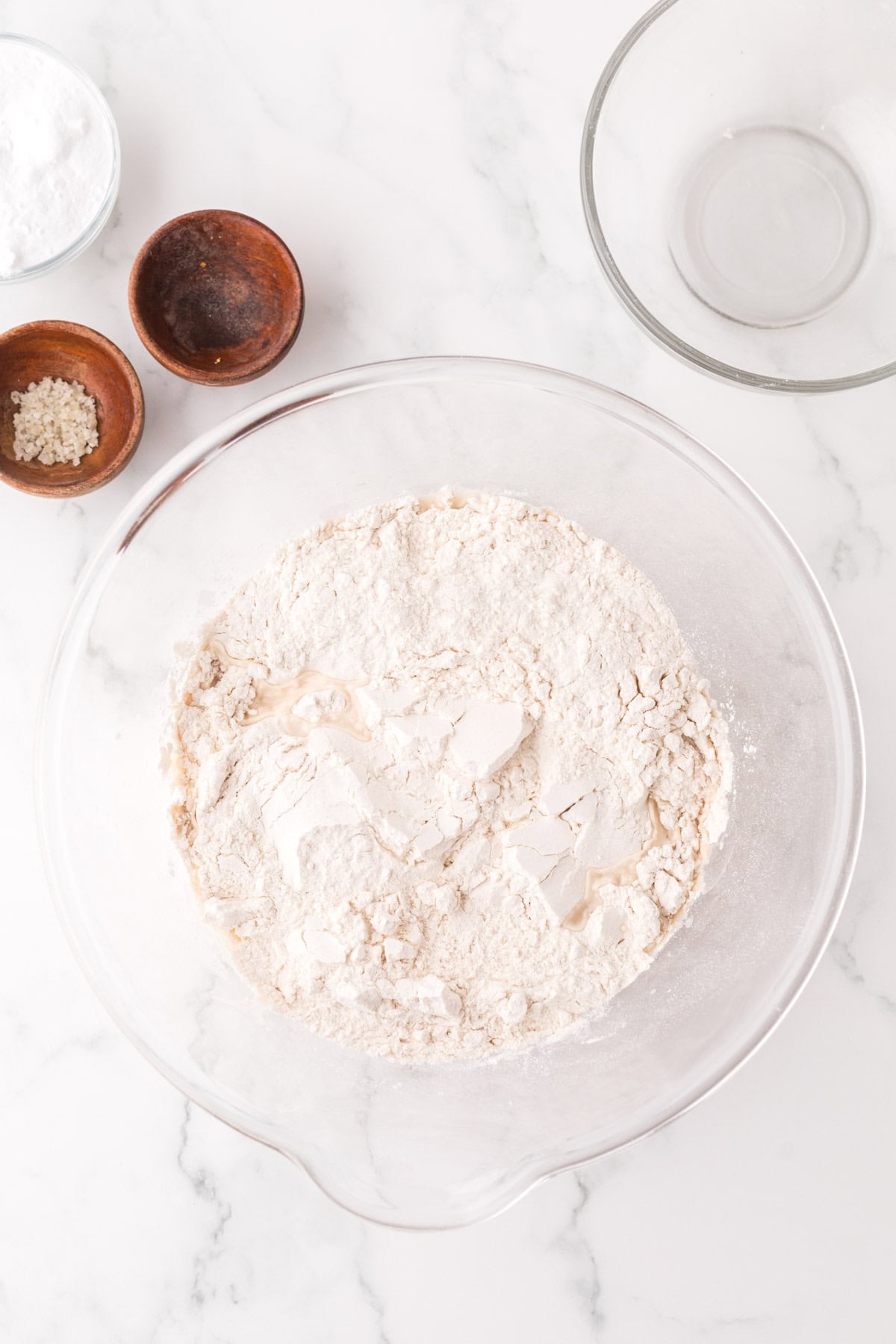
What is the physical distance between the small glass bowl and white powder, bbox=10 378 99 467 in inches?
5.8

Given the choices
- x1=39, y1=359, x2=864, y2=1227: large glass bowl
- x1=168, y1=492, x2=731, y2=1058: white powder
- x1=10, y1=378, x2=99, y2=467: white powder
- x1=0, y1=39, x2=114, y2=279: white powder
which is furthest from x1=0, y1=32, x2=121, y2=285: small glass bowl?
x1=168, y1=492, x2=731, y2=1058: white powder

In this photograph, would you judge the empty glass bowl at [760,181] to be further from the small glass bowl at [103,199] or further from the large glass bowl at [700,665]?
the small glass bowl at [103,199]

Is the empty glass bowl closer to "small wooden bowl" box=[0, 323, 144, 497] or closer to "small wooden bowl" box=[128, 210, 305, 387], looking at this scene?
"small wooden bowl" box=[128, 210, 305, 387]

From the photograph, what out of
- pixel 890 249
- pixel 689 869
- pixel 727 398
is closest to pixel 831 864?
pixel 689 869

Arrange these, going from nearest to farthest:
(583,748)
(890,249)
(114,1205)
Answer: (583,748)
(890,249)
(114,1205)

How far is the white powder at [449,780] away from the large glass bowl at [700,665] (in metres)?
0.07

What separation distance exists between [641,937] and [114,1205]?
0.91 meters

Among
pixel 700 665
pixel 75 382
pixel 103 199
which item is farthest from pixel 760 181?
pixel 75 382

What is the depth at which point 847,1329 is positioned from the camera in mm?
1404

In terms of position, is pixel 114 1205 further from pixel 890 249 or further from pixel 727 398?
pixel 890 249

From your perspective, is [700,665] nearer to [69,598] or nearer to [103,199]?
[69,598]

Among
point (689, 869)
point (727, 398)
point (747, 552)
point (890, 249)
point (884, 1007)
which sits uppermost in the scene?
point (890, 249)

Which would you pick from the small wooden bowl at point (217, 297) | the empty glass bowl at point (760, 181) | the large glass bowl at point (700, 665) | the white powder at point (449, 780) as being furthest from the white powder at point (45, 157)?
the empty glass bowl at point (760, 181)

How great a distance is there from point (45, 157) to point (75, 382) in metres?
0.30
